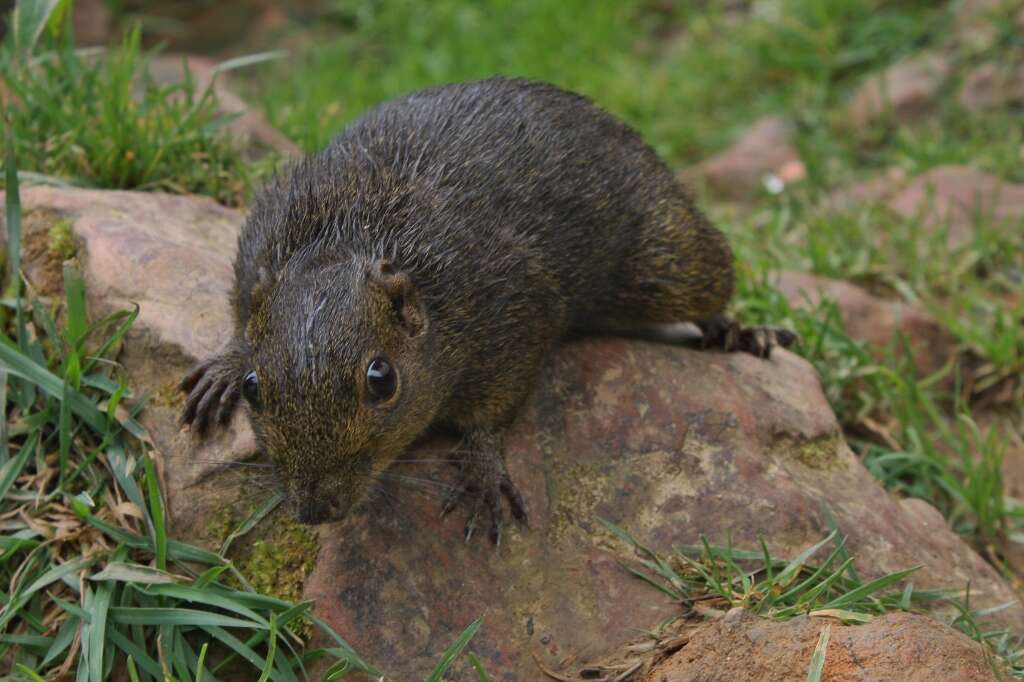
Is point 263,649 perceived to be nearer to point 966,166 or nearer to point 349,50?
point 966,166

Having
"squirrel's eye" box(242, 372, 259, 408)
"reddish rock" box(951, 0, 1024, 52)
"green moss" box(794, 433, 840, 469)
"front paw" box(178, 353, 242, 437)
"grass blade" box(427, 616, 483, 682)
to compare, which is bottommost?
"grass blade" box(427, 616, 483, 682)

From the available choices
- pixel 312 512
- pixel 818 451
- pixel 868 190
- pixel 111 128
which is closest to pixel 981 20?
pixel 868 190

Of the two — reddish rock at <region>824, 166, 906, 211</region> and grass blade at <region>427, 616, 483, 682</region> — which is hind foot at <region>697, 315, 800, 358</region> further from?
reddish rock at <region>824, 166, 906, 211</region>

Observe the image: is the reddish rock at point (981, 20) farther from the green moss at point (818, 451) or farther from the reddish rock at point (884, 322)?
the green moss at point (818, 451)

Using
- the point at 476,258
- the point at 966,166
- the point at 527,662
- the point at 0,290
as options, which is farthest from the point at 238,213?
the point at 966,166

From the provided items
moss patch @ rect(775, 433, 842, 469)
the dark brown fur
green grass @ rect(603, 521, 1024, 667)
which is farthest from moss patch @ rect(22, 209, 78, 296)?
moss patch @ rect(775, 433, 842, 469)

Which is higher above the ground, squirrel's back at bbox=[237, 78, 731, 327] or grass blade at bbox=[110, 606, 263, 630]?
squirrel's back at bbox=[237, 78, 731, 327]

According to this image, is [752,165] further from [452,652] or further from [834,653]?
[452,652]
